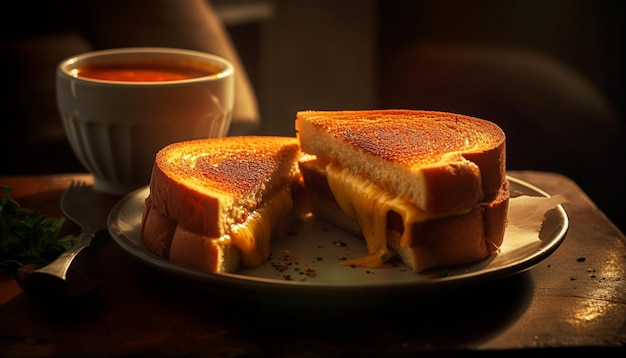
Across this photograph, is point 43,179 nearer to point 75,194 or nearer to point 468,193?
point 75,194

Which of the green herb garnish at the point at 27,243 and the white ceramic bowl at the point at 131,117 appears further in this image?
the white ceramic bowl at the point at 131,117

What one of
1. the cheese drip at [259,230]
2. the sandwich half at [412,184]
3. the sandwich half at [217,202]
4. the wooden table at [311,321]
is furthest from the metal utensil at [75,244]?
the sandwich half at [412,184]

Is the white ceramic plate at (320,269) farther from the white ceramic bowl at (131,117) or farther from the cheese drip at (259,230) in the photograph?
the white ceramic bowl at (131,117)

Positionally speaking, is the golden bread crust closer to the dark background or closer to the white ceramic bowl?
the white ceramic bowl

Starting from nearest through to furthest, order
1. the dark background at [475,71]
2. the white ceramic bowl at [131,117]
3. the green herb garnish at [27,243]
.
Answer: the green herb garnish at [27,243] → the white ceramic bowl at [131,117] → the dark background at [475,71]

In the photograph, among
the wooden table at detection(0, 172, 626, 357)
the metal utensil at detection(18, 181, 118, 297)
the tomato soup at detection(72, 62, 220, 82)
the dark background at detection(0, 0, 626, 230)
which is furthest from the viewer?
the dark background at detection(0, 0, 626, 230)

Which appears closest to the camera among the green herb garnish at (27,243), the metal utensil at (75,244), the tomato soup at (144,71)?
the metal utensil at (75,244)

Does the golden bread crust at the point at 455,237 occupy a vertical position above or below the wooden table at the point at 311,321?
above

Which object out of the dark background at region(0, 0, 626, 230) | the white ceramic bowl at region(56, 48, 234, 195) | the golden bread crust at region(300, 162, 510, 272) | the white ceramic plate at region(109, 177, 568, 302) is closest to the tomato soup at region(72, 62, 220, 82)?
the white ceramic bowl at region(56, 48, 234, 195)
